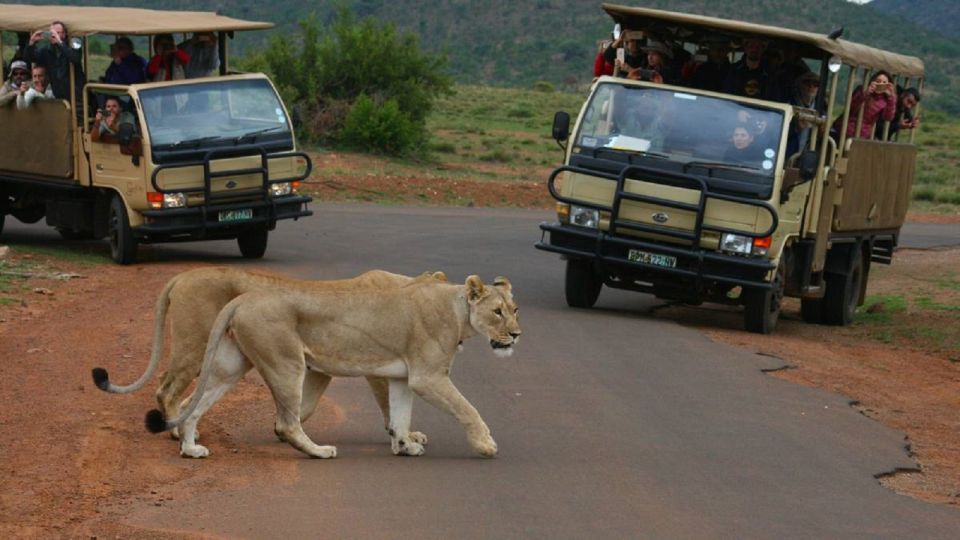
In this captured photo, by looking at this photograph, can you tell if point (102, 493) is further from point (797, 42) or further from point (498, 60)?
point (498, 60)

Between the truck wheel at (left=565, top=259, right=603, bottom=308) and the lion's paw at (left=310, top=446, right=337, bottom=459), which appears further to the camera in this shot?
the truck wheel at (left=565, top=259, right=603, bottom=308)

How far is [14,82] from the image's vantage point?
18828mm

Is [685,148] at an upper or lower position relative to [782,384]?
upper

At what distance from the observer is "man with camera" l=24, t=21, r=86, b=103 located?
17672 millimetres

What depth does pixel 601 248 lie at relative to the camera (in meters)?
15.2

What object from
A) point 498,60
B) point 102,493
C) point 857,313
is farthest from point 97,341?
point 498,60

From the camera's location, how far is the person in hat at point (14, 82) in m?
18.6

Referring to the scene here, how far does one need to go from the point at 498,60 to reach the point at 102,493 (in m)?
80.6

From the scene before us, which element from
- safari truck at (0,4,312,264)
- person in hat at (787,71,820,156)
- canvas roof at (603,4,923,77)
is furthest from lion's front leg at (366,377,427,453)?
safari truck at (0,4,312,264)

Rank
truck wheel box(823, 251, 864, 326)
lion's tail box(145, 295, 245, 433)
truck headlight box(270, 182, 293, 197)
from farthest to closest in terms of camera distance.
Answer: truck headlight box(270, 182, 293, 197)
truck wheel box(823, 251, 864, 326)
lion's tail box(145, 295, 245, 433)

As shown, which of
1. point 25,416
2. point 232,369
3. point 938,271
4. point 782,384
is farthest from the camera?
point 938,271

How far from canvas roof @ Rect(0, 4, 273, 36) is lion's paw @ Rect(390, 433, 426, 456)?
9.68m

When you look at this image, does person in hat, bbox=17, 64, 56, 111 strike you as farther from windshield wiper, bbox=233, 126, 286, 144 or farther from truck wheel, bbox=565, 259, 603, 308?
truck wheel, bbox=565, 259, 603, 308

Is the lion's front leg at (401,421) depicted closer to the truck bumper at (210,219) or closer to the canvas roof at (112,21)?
the truck bumper at (210,219)
